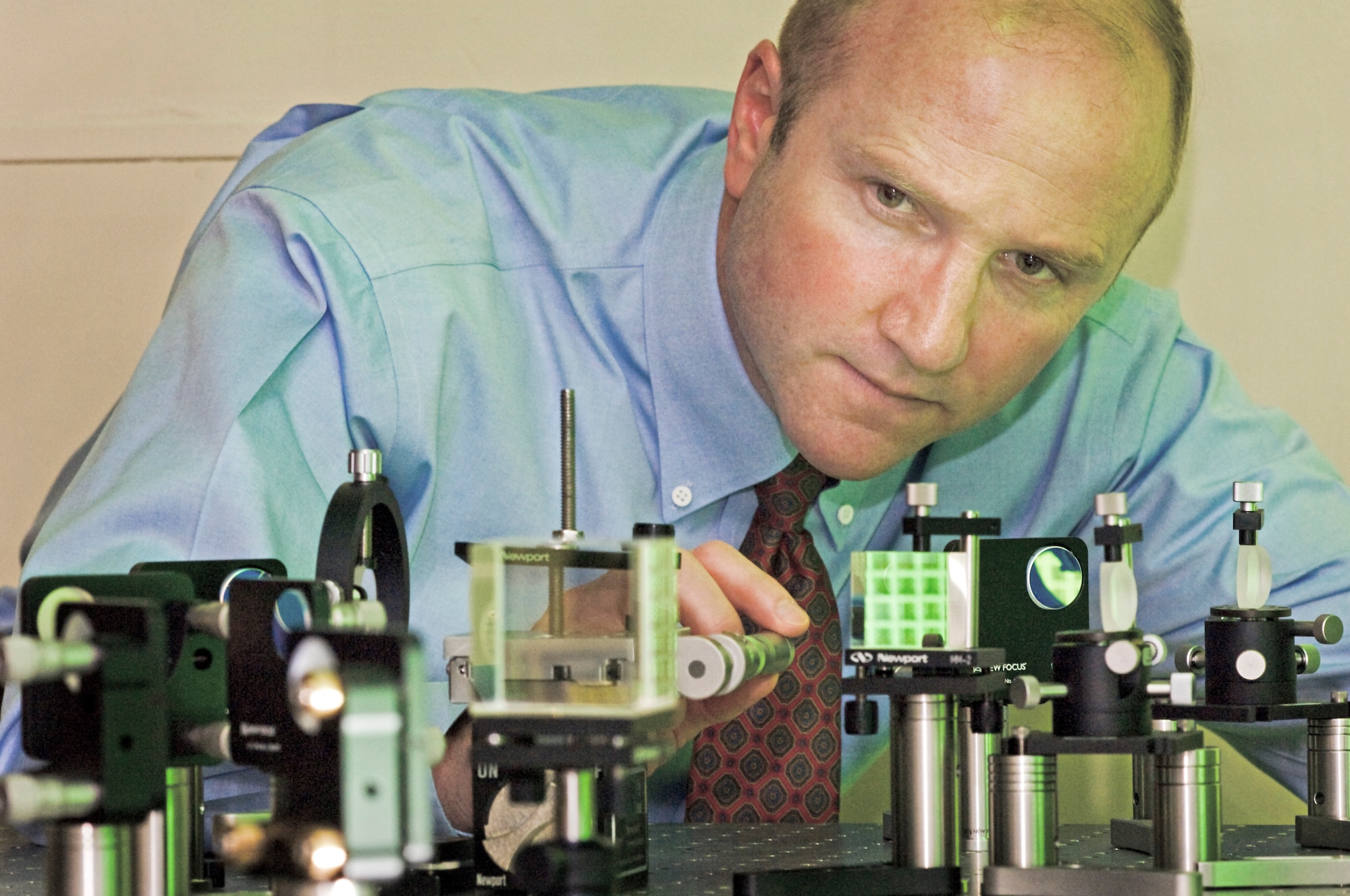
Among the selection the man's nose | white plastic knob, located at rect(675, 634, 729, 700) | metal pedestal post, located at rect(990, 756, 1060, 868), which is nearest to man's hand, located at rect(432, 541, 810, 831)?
white plastic knob, located at rect(675, 634, 729, 700)

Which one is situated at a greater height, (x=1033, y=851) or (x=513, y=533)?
(x=513, y=533)

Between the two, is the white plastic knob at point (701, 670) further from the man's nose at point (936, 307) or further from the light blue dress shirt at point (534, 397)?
the man's nose at point (936, 307)

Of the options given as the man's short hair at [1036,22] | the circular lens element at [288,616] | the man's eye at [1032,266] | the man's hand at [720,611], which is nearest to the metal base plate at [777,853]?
A: the man's hand at [720,611]

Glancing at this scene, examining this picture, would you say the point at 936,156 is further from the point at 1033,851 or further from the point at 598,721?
the point at 598,721

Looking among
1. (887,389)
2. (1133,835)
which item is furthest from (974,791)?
(887,389)

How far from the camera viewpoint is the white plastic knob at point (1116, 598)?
1.05 meters

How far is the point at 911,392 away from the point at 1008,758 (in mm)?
524

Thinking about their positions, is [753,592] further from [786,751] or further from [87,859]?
[87,859]

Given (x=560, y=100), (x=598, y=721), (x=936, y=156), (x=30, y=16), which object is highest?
(x=30, y=16)

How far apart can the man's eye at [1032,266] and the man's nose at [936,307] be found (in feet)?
0.21

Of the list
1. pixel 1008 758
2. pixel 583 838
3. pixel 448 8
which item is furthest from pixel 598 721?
pixel 448 8

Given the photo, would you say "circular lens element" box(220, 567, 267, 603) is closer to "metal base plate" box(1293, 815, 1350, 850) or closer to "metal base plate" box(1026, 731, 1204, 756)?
"metal base plate" box(1026, 731, 1204, 756)

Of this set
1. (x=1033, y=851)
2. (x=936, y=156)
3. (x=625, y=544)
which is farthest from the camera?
(x=936, y=156)

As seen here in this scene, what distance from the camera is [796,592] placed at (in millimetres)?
1644
